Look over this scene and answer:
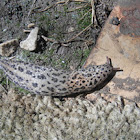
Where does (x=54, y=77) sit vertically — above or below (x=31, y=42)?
below

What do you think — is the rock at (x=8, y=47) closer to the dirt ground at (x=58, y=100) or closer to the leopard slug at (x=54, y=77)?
the dirt ground at (x=58, y=100)

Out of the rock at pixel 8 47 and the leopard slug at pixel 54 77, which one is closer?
the leopard slug at pixel 54 77

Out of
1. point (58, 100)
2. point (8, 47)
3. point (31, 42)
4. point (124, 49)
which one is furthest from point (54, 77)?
point (124, 49)

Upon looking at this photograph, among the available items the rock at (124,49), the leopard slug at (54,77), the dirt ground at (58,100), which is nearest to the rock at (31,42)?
the dirt ground at (58,100)

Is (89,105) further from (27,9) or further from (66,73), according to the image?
(27,9)

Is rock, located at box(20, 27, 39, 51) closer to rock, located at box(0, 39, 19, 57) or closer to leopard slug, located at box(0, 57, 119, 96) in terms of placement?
rock, located at box(0, 39, 19, 57)

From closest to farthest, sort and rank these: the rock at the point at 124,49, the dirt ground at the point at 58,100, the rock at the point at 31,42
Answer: the dirt ground at the point at 58,100 → the rock at the point at 124,49 → the rock at the point at 31,42

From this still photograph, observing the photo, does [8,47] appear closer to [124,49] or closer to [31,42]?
[31,42]
